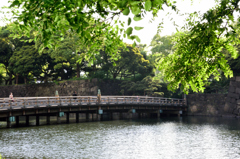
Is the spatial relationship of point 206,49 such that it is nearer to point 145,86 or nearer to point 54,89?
point 145,86

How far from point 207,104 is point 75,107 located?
21771 mm

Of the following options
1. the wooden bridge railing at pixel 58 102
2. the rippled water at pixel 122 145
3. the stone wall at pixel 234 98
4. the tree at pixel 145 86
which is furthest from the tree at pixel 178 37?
the tree at pixel 145 86

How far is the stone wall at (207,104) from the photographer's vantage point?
42.0 m

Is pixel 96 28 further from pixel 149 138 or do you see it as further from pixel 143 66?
pixel 143 66

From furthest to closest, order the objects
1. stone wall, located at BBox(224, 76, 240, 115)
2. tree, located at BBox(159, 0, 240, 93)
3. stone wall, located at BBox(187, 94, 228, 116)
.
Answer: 1. stone wall, located at BBox(187, 94, 228, 116)
2. stone wall, located at BBox(224, 76, 240, 115)
3. tree, located at BBox(159, 0, 240, 93)

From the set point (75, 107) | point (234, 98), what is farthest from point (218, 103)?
point (75, 107)

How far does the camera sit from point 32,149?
706 inches

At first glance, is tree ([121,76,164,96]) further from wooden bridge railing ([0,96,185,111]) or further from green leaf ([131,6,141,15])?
green leaf ([131,6,141,15])

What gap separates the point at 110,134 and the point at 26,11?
18.8 metres

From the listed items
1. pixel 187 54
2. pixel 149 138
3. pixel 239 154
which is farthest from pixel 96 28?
pixel 149 138

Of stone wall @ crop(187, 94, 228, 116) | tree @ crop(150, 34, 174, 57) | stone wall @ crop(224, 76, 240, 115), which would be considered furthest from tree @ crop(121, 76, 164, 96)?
tree @ crop(150, 34, 174, 57)

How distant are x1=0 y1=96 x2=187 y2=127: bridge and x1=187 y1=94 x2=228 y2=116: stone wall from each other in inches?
49.8

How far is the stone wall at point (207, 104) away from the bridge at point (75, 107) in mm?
1266

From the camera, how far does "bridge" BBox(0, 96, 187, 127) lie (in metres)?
27.7
